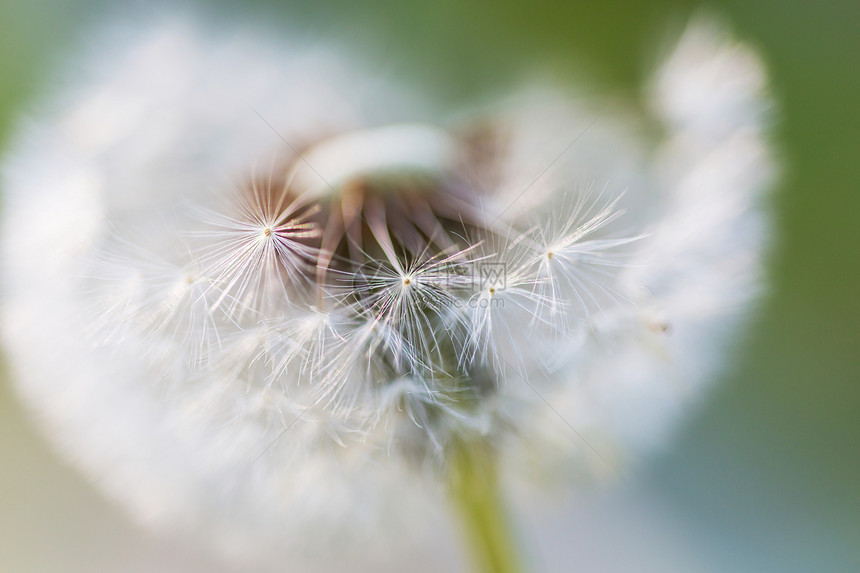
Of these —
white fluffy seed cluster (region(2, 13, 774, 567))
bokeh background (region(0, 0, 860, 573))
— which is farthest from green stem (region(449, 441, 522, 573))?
bokeh background (region(0, 0, 860, 573))

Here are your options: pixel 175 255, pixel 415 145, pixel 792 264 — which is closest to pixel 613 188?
pixel 415 145

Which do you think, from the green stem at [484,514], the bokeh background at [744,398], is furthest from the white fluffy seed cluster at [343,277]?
the bokeh background at [744,398]

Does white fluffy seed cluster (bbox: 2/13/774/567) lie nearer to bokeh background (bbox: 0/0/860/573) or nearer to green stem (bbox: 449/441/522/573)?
green stem (bbox: 449/441/522/573)

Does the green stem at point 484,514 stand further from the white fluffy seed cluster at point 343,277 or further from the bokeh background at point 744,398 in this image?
the bokeh background at point 744,398

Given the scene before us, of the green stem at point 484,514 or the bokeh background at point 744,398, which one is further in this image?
the bokeh background at point 744,398

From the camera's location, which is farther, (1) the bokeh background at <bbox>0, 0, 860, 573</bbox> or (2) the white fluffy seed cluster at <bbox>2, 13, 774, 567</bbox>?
(1) the bokeh background at <bbox>0, 0, 860, 573</bbox>

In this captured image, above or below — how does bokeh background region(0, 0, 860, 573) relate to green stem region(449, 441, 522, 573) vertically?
above
